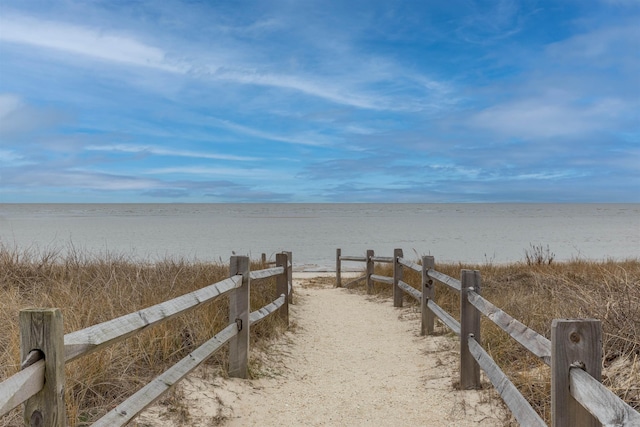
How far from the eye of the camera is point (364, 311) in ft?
33.7

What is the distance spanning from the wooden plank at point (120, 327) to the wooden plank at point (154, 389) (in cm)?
47

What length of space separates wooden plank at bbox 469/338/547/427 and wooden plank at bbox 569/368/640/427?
0.65m

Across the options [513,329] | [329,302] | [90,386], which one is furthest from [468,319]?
[329,302]

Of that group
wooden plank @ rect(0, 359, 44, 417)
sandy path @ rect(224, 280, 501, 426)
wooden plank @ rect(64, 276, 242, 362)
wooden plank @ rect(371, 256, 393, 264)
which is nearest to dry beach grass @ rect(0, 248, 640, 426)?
sandy path @ rect(224, 280, 501, 426)

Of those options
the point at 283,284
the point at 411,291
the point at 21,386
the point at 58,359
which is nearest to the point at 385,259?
the point at 411,291

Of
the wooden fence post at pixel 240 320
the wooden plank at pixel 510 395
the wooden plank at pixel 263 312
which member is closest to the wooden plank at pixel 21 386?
the wooden plank at pixel 510 395

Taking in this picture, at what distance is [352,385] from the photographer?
18.6 ft

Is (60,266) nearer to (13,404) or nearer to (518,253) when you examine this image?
(13,404)

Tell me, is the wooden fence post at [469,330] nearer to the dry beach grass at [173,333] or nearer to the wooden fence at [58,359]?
the dry beach grass at [173,333]

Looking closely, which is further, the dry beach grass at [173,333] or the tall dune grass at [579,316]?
the tall dune grass at [579,316]

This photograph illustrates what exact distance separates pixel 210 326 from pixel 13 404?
3.74m

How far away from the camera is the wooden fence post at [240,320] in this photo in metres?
5.40

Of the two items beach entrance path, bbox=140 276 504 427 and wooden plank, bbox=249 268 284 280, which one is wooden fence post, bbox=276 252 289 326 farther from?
beach entrance path, bbox=140 276 504 427

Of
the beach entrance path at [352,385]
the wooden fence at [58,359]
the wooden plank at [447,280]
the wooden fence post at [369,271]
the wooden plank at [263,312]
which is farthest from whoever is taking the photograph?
the wooden fence post at [369,271]
